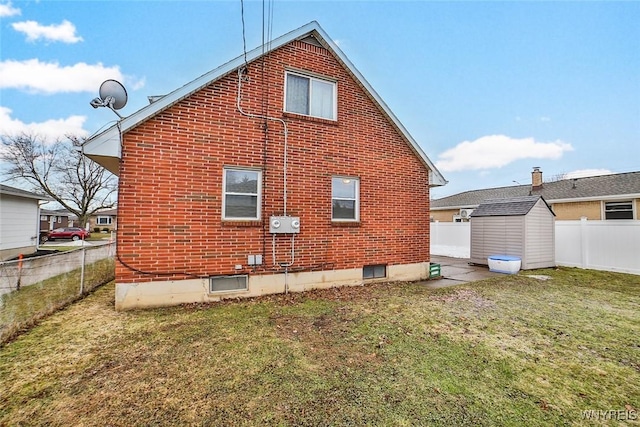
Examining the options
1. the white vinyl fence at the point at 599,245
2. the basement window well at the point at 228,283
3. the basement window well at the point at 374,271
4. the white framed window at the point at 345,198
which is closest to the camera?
the basement window well at the point at 228,283

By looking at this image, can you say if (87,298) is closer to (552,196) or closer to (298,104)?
(298,104)

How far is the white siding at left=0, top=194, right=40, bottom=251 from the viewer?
47.2ft

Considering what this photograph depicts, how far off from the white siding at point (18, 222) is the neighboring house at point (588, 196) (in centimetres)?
2886

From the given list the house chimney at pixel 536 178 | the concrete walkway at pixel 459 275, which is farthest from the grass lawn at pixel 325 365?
the house chimney at pixel 536 178

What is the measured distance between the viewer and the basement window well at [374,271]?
839cm

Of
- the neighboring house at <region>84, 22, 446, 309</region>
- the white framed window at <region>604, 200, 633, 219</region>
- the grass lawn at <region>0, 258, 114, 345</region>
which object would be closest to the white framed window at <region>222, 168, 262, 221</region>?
the neighboring house at <region>84, 22, 446, 309</region>

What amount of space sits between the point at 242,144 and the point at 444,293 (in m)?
6.49

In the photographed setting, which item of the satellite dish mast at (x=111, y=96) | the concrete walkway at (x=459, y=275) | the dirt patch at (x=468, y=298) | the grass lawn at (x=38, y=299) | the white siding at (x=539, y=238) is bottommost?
the concrete walkway at (x=459, y=275)

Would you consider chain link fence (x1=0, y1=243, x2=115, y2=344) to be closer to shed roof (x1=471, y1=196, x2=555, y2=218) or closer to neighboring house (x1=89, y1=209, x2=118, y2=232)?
shed roof (x1=471, y1=196, x2=555, y2=218)

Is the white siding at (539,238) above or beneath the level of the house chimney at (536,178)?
beneath

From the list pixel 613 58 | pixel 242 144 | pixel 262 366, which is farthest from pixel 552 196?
pixel 262 366

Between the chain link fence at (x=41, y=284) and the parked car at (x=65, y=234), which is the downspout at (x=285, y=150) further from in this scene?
the parked car at (x=65, y=234)

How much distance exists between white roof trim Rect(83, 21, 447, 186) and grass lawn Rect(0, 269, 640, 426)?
3.37 metres

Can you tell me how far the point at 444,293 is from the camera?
758 cm
